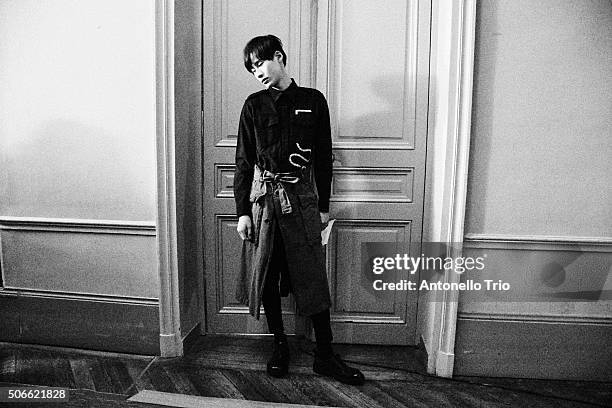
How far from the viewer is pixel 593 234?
6.89 feet

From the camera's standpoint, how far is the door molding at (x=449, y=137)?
78.9 inches

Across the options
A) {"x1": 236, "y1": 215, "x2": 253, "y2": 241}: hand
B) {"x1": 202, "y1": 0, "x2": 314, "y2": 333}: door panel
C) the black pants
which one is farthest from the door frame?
the black pants

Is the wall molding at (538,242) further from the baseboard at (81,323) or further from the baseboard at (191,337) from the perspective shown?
the baseboard at (81,323)

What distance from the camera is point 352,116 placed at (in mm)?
2363

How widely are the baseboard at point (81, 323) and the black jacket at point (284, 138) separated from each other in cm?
82

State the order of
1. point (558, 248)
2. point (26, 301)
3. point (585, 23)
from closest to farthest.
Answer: point (585, 23) → point (558, 248) → point (26, 301)

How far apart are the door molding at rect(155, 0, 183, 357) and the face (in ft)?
1.45

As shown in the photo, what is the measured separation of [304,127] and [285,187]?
267 millimetres

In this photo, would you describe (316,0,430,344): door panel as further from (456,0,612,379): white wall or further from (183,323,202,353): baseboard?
(183,323,202,353): baseboard

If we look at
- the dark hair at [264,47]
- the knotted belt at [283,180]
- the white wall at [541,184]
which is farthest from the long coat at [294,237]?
the white wall at [541,184]

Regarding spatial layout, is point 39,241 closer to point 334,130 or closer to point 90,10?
point 90,10

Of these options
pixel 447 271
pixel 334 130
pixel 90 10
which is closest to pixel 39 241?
pixel 90 10

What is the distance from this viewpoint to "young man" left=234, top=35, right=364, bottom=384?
80.1 inches

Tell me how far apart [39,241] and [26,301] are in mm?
328
